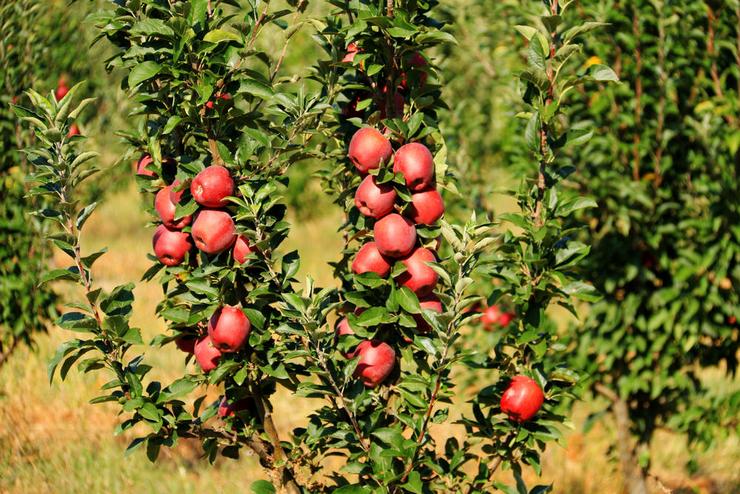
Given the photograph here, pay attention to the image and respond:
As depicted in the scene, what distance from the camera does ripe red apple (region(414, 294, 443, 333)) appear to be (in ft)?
6.79

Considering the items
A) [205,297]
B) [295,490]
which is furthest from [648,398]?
[205,297]

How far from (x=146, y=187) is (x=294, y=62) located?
10.5 meters

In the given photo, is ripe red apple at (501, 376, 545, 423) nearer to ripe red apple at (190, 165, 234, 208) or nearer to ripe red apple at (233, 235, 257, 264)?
ripe red apple at (233, 235, 257, 264)

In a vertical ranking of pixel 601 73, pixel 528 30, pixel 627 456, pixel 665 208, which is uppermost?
pixel 528 30

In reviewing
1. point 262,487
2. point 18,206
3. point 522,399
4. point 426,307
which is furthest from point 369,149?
point 18,206

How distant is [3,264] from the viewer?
4008mm

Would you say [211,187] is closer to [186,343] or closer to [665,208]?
[186,343]

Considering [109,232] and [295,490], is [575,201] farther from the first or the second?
[109,232]

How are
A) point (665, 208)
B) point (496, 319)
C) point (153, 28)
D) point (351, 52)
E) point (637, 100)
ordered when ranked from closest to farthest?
1. point (153, 28)
2. point (351, 52)
3. point (665, 208)
4. point (637, 100)
5. point (496, 319)

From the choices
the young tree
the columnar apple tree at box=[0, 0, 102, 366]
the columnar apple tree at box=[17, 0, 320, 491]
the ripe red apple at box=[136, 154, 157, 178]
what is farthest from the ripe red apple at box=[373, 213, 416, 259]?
the columnar apple tree at box=[0, 0, 102, 366]

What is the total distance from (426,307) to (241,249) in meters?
0.50

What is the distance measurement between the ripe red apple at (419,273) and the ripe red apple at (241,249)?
1.29 ft

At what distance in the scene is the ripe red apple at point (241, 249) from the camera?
6.59 ft

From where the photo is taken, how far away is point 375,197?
78.0 inches
